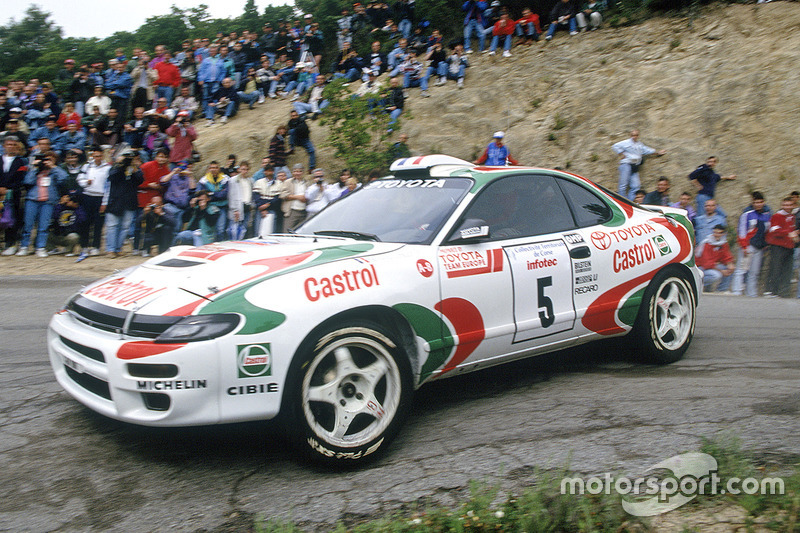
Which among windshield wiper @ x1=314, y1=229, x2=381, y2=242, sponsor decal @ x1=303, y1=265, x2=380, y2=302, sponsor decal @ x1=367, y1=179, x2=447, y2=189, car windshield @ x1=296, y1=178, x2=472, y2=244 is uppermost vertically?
sponsor decal @ x1=367, y1=179, x2=447, y2=189

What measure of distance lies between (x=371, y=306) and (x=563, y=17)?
1869cm

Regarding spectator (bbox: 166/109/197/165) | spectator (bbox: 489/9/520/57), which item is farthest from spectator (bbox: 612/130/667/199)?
spectator (bbox: 166/109/197/165)

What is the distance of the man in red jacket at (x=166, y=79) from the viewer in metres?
16.7

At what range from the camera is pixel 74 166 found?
12430mm

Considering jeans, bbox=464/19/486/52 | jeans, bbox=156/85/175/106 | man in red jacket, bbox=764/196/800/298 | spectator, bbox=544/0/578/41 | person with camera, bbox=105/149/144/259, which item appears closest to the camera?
man in red jacket, bbox=764/196/800/298

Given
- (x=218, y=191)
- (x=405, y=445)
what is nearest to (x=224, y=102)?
(x=218, y=191)

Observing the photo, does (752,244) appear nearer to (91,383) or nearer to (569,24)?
(91,383)

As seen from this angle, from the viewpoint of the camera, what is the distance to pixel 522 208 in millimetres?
5129

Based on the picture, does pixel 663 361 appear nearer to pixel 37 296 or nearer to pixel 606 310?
pixel 606 310

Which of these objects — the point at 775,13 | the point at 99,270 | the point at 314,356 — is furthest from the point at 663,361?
the point at 775,13

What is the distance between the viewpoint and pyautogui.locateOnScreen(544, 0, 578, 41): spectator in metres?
20.3

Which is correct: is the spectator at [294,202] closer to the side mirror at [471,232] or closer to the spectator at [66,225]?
the spectator at [66,225]

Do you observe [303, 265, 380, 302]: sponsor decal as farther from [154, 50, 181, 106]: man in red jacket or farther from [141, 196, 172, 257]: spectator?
[154, 50, 181, 106]: man in red jacket

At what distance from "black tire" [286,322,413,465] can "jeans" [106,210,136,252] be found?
9.39 m
